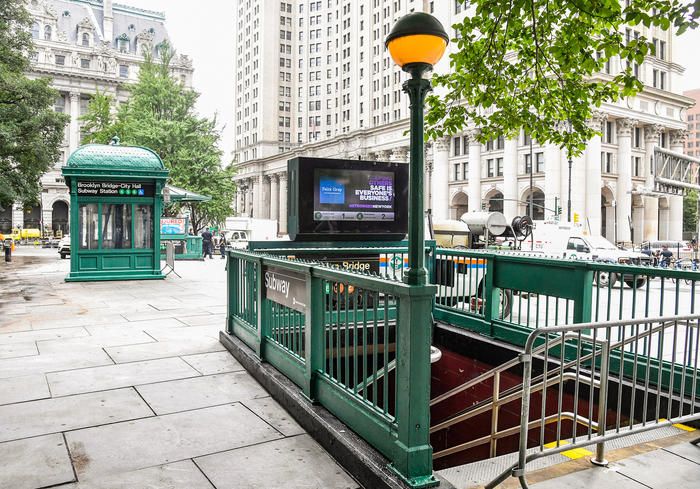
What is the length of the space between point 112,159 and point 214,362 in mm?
11825

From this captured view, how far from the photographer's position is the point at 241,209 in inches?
4990

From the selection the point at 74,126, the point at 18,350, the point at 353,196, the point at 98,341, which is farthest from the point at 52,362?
the point at 74,126

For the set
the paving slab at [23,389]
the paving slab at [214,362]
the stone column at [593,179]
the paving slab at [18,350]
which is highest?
the stone column at [593,179]

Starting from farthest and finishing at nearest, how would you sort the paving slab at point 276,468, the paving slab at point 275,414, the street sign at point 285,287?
the street sign at point 285,287
the paving slab at point 275,414
the paving slab at point 276,468

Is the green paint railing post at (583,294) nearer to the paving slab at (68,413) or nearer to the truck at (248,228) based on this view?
the paving slab at (68,413)

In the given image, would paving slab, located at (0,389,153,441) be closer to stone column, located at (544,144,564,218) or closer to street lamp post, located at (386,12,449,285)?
street lamp post, located at (386,12,449,285)

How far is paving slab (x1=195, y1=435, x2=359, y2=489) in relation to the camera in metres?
3.75

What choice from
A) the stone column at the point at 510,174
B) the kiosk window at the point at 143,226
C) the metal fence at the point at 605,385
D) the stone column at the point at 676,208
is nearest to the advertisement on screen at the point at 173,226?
the kiosk window at the point at 143,226

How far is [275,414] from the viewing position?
16.8 ft

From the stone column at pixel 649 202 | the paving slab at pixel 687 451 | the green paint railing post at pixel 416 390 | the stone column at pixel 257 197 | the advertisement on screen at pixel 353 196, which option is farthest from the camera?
the stone column at pixel 257 197

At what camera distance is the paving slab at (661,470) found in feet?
12.4

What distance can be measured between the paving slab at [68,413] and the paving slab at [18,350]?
223 cm

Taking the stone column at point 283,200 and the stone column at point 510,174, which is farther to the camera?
the stone column at point 283,200

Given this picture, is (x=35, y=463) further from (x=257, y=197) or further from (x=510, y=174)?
(x=257, y=197)
